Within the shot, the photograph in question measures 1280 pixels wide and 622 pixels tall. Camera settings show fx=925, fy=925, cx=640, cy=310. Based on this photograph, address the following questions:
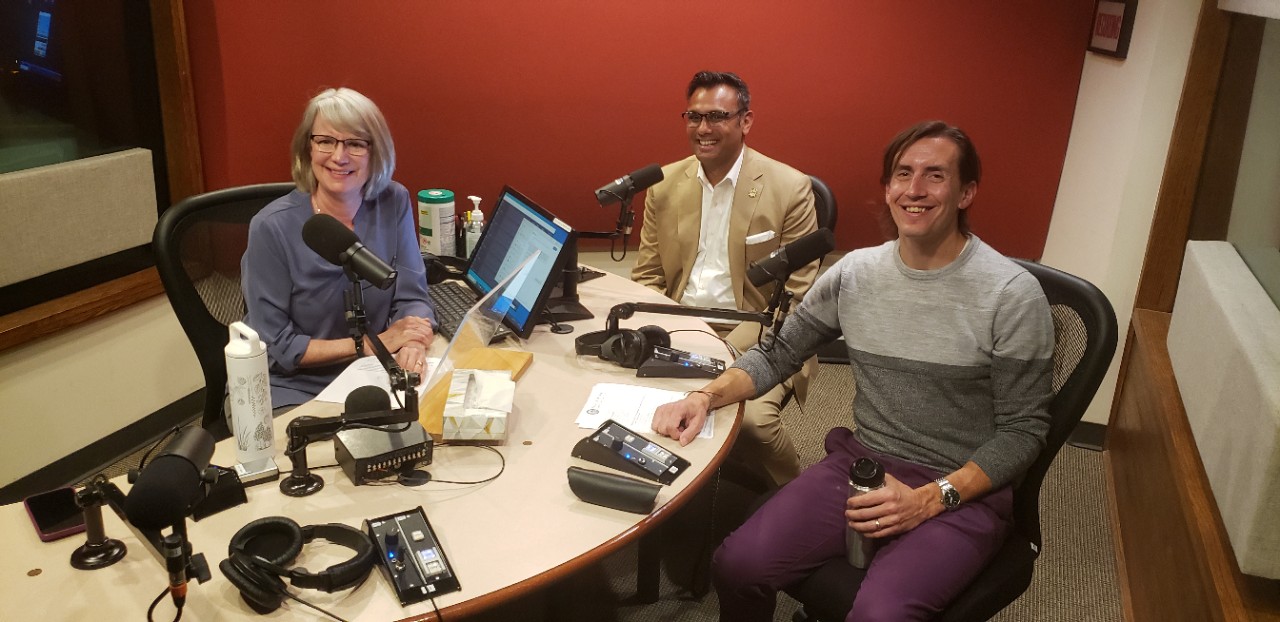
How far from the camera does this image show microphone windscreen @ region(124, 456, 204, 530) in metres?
1.17

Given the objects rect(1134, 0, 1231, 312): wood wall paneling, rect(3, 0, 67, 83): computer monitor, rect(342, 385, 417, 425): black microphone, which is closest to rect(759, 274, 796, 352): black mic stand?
rect(342, 385, 417, 425): black microphone

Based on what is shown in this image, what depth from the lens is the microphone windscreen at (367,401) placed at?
5.76 feet

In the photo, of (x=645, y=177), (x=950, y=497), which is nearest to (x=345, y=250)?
(x=645, y=177)

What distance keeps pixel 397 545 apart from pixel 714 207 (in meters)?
1.85

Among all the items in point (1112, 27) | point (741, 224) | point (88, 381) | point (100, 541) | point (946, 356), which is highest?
point (1112, 27)

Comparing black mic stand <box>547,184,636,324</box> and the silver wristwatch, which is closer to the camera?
the silver wristwatch

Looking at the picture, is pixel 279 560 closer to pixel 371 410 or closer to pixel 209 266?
pixel 371 410

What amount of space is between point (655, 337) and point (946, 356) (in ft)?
2.26

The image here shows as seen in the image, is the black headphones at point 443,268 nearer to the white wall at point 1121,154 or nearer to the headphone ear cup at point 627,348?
the headphone ear cup at point 627,348

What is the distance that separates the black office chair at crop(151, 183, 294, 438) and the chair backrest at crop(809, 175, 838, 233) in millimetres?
1676

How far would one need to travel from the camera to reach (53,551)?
1.48 meters

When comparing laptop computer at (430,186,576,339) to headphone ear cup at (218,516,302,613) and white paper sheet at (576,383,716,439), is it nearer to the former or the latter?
white paper sheet at (576,383,716,439)

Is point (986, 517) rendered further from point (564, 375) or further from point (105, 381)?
point (105, 381)

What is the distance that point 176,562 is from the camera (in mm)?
1192
